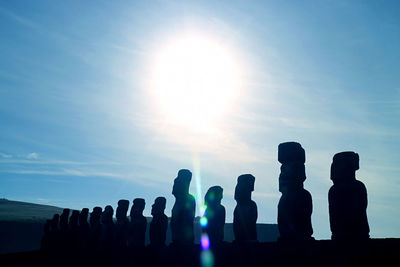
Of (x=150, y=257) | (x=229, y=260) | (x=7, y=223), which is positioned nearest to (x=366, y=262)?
(x=229, y=260)

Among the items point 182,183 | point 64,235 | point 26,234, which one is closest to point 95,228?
point 64,235

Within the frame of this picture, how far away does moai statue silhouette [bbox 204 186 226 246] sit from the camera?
38.0ft

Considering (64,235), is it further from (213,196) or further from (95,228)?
(213,196)

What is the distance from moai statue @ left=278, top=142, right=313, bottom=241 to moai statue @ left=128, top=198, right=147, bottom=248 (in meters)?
6.67

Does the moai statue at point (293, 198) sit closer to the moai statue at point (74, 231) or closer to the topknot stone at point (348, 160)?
the topknot stone at point (348, 160)

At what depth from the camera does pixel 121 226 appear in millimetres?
15844

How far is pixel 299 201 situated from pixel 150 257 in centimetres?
465

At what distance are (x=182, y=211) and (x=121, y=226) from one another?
13.7 ft

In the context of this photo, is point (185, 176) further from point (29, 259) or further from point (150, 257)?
point (29, 259)

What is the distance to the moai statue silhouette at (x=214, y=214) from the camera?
11.6 meters

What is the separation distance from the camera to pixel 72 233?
71.4ft

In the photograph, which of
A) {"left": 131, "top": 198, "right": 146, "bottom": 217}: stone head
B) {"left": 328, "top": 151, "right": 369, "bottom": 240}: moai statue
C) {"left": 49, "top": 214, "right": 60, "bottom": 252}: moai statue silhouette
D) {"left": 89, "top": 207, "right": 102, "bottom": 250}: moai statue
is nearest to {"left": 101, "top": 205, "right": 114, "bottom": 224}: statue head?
{"left": 89, "top": 207, "right": 102, "bottom": 250}: moai statue

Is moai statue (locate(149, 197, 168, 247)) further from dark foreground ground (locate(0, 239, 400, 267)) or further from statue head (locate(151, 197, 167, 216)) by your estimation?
dark foreground ground (locate(0, 239, 400, 267))

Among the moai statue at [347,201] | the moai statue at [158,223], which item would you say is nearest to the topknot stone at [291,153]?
the moai statue at [347,201]
